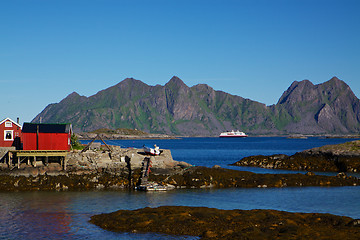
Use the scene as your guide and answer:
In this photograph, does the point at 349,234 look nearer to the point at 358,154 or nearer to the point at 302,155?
the point at 358,154

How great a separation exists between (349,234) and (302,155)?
61.4m

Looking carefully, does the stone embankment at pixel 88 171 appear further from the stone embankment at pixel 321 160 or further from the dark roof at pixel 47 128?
the stone embankment at pixel 321 160

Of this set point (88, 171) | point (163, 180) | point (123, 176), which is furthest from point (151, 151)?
point (88, 171)

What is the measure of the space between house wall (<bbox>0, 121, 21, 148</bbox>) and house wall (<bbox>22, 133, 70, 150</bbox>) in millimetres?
4474

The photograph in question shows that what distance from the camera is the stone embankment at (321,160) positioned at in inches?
2672

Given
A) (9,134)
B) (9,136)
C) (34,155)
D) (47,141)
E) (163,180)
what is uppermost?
(9,134)

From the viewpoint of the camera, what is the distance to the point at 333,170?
67.1m

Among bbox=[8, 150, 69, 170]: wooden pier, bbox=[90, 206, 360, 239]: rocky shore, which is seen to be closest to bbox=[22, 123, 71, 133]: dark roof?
bbox=[8, 150, 69, 170]: wooden pier

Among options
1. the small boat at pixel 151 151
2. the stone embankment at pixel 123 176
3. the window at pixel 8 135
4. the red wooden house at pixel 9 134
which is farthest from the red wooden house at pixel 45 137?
the small boat at pixel 151 151

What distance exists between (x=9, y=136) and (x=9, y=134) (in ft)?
0.90

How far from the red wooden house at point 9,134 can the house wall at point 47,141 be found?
14.2ft

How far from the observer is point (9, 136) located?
57.1m

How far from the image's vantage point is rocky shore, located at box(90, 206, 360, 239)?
77.8 ft

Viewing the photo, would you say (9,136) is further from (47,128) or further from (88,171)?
(88,171)
